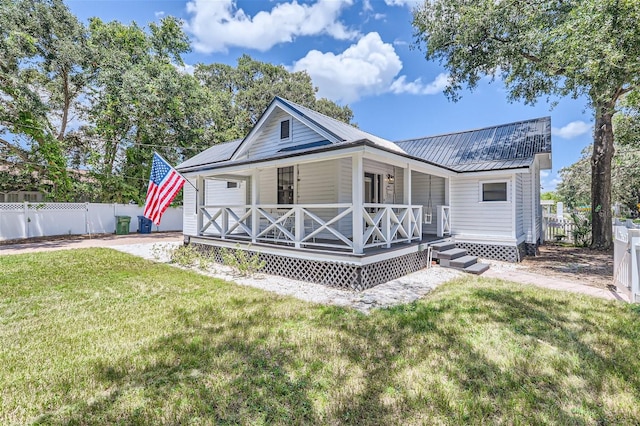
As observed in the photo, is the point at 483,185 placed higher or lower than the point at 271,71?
lower

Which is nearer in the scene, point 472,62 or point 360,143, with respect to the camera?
point 360,143

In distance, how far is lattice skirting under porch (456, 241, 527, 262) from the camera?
32.5 feet

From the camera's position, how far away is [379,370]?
3.21 m

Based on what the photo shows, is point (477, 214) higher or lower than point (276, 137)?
lower

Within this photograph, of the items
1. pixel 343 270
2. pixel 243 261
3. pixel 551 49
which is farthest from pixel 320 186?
pixel 551 49

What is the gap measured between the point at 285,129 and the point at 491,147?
8.13 metres

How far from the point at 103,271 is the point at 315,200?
21.2 ft

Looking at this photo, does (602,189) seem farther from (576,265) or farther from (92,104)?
(92,104)

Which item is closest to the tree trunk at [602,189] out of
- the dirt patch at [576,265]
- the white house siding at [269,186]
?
the dirt patch at [576,265]

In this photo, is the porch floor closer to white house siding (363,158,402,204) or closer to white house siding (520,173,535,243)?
white house siding (363,158,402,204)

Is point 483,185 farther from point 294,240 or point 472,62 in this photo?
point 294,240

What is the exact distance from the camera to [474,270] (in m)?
8.19

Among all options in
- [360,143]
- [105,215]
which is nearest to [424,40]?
[360,143]

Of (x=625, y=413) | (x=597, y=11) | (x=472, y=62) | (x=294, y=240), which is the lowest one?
(x=625, y=413)
